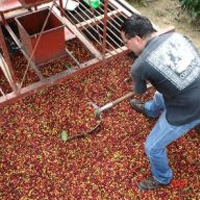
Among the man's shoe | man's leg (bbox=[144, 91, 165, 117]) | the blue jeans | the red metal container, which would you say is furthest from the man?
the red metal container

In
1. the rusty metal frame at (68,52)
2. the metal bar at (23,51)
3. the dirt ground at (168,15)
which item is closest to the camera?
the rusty metal frame at (68,52)

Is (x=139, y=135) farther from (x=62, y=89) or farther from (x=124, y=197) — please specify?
(x=62, y=89)

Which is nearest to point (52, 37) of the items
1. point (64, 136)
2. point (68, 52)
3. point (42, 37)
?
point (42, 37)

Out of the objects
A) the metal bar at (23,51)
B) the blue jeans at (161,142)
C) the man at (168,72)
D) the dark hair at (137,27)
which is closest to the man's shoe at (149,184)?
the blue jeans at (161,142)

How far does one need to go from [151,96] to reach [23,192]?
2.20m

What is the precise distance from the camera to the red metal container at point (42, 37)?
4.76 meters

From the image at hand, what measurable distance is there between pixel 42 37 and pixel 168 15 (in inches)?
123

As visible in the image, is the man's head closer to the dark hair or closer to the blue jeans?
the dark hair

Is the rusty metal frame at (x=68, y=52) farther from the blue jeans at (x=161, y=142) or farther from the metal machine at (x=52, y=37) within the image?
the blue jeans at (x=161, y=142)

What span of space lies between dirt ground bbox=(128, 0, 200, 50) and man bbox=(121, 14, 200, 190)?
10.4 ft

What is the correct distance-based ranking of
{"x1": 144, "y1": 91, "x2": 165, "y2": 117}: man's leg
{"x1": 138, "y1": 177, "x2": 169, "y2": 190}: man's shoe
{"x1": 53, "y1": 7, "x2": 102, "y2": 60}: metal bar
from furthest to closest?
{"x1": 53, "y1": 7, "x2": 102, "y2": 60}: metal bar, {"x1": 144, "y1": 91, "x2": 165, "y2": 117}: man's leg, {"x1": 138, "y1": 177, "x2": 169, "y2": 190}: man's shoe

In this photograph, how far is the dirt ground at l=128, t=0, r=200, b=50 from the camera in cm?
646

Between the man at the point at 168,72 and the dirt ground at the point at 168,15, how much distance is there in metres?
3.18

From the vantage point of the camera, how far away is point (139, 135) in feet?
14.5
